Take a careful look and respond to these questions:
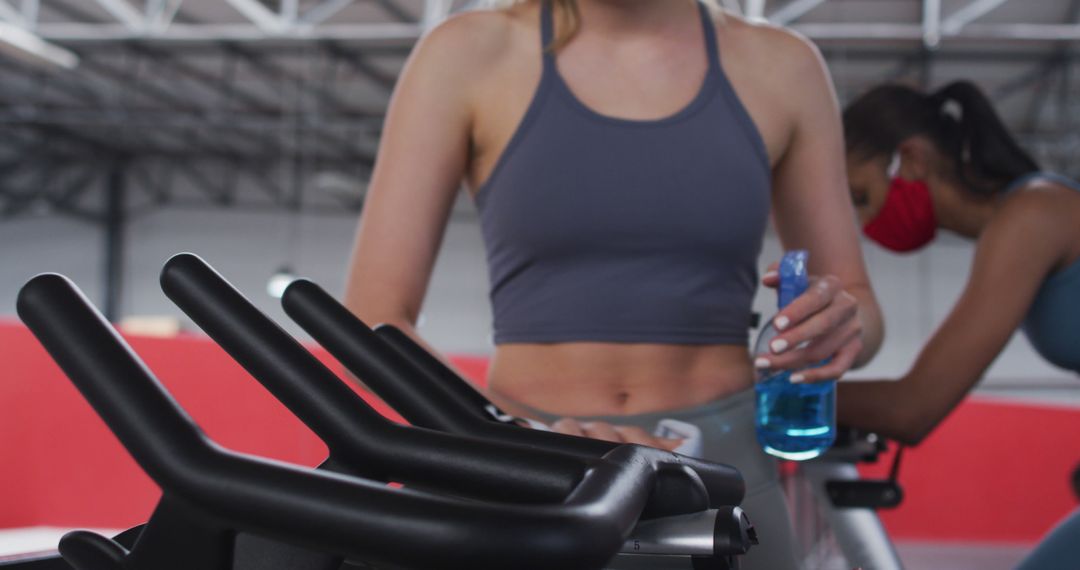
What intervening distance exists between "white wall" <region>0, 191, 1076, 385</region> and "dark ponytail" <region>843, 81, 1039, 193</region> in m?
12.9

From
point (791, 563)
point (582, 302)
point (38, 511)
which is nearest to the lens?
point (791, 563)

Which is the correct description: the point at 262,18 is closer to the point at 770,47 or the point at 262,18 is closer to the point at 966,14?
the point at 966,14

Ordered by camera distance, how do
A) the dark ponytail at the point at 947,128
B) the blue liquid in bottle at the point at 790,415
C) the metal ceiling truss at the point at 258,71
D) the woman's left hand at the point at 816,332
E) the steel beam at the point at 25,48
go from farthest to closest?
1. the metal ceiling truss at the point at 258,71
2. the steel beam at the point at 25,48
3. the dark ponytail at the point at 947,128
4. the blue liquid in bottle at the point at 790,415
5. the woman's left hand at the point at 816,332

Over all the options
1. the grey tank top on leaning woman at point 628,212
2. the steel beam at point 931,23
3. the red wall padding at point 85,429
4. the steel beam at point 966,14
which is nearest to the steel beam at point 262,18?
the steel beam at point 931,23

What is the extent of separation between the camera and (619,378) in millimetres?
884

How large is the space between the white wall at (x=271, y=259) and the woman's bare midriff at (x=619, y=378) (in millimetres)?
13713

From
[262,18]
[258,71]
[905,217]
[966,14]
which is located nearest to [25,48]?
[262,18]

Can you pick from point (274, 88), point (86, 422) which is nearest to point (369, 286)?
point (86, 422)

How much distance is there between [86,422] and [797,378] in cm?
163

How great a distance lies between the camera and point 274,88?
42.4ft

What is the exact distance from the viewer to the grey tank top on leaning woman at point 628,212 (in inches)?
34.2

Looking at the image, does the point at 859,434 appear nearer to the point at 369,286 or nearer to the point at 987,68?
the point at 369,286

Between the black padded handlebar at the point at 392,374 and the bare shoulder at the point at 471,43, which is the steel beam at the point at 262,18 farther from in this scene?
the black padded handlebar at the point at 392,374

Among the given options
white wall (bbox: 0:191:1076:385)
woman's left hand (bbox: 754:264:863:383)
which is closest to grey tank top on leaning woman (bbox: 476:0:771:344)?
woman's left hand (bbox: 754:264:863:383)
